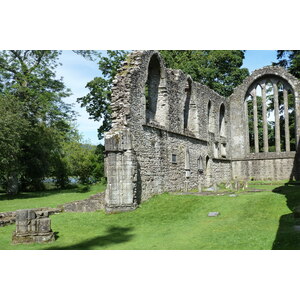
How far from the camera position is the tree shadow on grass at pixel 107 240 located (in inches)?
295

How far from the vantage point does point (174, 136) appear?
16.2 metres

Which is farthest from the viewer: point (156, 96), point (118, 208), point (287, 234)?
point (156, 96)

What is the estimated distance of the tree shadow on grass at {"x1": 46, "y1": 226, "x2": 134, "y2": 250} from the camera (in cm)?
750

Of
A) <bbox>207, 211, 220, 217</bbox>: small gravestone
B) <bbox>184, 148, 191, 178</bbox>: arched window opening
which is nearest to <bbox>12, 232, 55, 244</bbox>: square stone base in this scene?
<bbox>207, 211, 220, 217</bbox>: small gravestone

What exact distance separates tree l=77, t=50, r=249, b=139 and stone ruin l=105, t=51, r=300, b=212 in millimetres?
4983

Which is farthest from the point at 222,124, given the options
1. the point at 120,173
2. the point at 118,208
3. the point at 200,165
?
the point at 118,208

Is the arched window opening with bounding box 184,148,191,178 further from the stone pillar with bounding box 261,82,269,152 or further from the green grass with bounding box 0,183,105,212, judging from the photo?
the stone pillar with bounding box 261,82,269,152

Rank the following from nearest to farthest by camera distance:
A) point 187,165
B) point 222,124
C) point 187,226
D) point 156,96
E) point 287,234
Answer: point 287,234 < point 187,226 < point 156,96 < point 187,165 < point 222,124

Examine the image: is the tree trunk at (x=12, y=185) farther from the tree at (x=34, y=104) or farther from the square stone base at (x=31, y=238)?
the square stone base at (x=31, y=238)

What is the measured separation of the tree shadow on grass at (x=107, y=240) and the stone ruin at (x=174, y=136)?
9.29 feet

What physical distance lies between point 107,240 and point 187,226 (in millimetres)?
2334

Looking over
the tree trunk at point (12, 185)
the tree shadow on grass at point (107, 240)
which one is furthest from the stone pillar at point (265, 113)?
the tree trunk at point (12, 185)

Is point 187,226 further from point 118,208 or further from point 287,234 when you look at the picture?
point 118,208

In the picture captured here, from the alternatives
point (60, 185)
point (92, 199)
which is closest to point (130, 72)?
point (92, 199)
